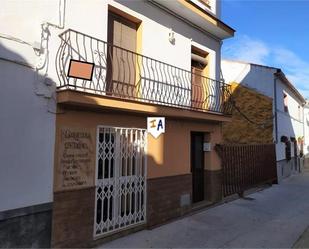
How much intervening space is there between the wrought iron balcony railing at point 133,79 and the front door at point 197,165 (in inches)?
37.8

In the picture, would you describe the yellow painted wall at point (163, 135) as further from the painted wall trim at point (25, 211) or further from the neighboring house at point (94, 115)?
the painted wall trim at point (25, 211)

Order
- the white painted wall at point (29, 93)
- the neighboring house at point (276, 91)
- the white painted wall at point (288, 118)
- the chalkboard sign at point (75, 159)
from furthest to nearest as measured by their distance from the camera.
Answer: the white painted wall at point (288, 118), the neighboring house at point (276, 91), the chalkboard sign at point (75, 159), the white painted wall at point (29, 93)

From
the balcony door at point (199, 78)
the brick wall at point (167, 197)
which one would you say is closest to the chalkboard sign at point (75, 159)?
the brick wall at point (167, 197)

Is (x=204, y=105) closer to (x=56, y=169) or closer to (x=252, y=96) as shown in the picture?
(x=56, y=169)

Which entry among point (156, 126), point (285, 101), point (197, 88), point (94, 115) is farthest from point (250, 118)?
point (94, 115)

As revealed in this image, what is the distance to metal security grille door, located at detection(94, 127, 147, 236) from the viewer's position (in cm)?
693

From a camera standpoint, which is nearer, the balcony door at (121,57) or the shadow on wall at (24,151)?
the shadow on wall at (24,151)

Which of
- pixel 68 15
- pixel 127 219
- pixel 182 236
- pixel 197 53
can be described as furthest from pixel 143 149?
pixel 197 53

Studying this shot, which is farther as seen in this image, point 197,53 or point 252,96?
point 252,96

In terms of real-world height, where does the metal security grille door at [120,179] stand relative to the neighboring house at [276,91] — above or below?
below

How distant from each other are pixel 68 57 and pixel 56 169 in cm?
196

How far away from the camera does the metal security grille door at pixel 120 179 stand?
6.93m

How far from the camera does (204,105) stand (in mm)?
10641

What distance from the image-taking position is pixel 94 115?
22.1ft
